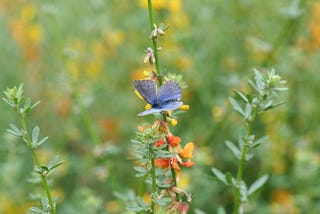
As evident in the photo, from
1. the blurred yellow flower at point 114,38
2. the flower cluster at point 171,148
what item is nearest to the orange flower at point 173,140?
the flower cluster at point 171,148

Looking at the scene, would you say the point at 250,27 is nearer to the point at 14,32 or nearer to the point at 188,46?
the point at 188,46

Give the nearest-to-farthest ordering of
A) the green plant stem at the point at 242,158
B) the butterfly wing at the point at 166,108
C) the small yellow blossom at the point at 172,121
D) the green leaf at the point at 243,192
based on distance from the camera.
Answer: the butterfly wing at the point at 166,108 → the small yellow blossom at the point at 172,121 → the green plant stem at the point at 242,158 → the green leaf at the point at 243,192

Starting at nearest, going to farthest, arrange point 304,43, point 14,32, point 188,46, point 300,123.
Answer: point 188,46 → point 300,123 → point 304,43 → point 14,32

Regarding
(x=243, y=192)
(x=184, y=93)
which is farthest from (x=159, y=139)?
(x=184, y=93)

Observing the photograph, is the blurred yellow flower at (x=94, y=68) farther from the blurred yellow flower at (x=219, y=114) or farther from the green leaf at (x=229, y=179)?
the green leaf at (x=229, y=179)

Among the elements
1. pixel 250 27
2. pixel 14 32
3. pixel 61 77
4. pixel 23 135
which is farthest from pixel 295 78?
pixel 23 135

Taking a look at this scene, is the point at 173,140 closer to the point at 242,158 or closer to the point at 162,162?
the point at 162,162
